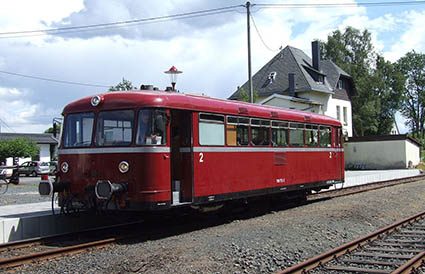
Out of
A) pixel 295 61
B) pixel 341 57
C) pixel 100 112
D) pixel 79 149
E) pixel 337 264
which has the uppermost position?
pixel 341 57

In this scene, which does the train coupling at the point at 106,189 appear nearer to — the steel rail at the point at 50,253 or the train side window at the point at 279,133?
the steel rail at the point at 50,253

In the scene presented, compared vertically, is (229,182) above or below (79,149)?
below

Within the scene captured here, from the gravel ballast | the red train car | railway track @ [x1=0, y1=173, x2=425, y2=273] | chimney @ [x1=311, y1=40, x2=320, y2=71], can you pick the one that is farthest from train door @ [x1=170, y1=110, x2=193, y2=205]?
chimney @ [x1=311, y1=40, x2=320, y2=71]

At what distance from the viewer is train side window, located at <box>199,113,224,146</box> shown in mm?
9961

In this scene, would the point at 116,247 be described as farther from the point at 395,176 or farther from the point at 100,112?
the point at 395,176

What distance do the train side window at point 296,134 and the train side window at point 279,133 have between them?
31cm

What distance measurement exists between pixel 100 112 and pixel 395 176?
2309 cm

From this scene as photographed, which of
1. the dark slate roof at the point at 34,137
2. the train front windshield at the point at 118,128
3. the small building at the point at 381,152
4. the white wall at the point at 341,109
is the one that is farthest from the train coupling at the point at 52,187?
the dark slate roof at the point at 34,137

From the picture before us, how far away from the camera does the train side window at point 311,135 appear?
14.3 metres

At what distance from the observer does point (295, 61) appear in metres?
42.6

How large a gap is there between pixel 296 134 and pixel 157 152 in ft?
19.4

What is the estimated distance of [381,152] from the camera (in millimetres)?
36094

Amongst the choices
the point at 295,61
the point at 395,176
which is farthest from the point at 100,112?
the point at 295,61

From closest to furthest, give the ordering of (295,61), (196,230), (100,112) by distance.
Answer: (100,112), (196,230), (295,61)
